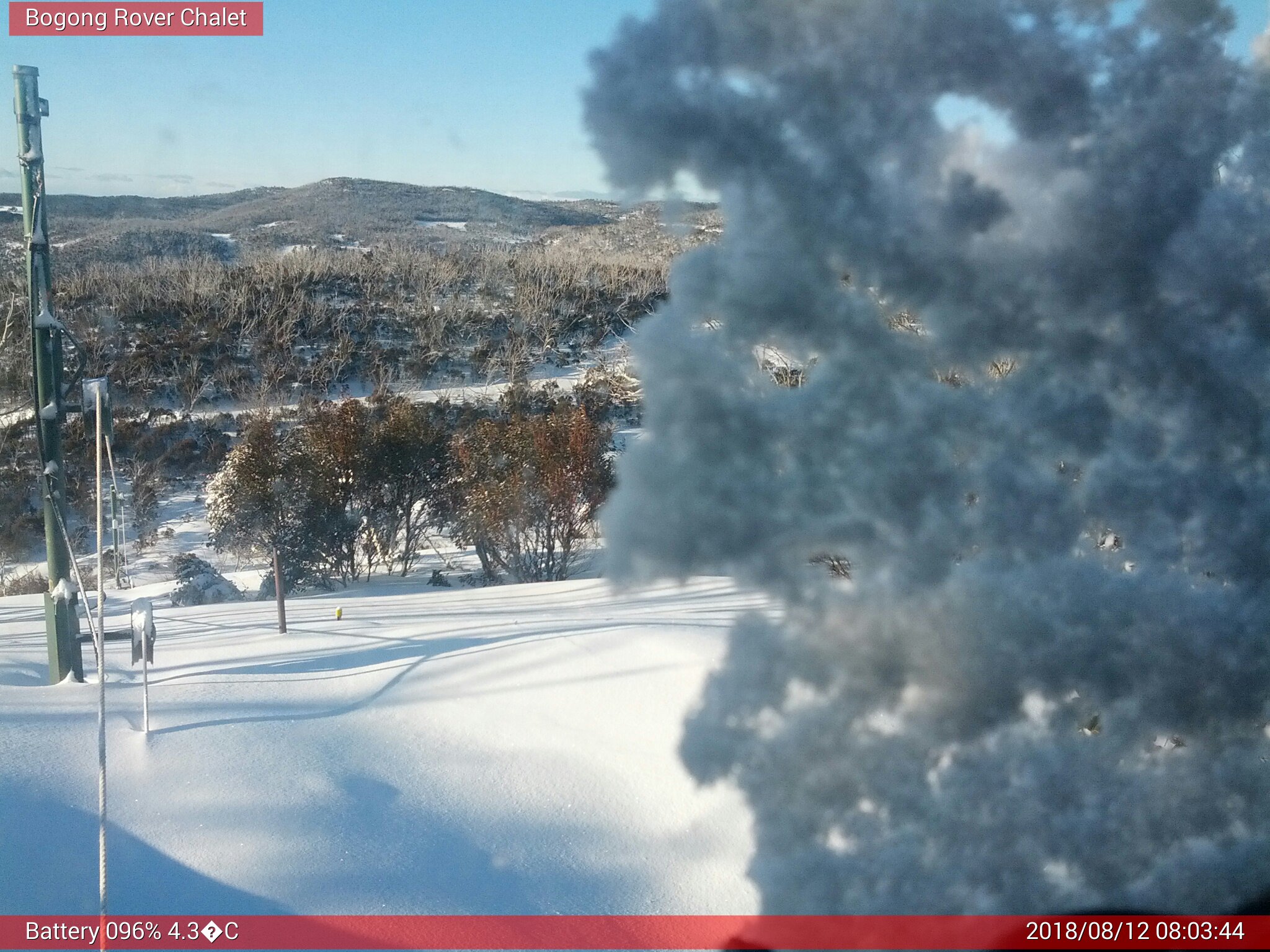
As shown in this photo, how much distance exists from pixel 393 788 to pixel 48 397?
297 cm

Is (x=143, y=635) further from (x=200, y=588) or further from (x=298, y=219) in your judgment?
(x=298, y=219)

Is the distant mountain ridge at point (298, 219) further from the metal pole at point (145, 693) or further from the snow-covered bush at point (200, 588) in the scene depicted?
the metal pole at point (145, 693)

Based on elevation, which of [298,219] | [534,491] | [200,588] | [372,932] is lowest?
[200,588]

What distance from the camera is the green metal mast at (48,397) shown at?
4418 millimetres

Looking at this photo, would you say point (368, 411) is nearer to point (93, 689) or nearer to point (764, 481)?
point (93, 689)

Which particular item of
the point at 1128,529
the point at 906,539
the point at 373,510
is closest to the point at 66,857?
the point at 906,539

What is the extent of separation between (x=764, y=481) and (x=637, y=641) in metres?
2.56

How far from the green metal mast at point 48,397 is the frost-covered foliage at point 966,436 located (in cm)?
403

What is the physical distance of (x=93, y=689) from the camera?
3.96 m

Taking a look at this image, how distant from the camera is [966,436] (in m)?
1.50

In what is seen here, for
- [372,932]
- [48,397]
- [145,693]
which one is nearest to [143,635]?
[145,693]

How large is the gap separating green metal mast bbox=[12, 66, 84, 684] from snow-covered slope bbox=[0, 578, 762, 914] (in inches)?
20.1

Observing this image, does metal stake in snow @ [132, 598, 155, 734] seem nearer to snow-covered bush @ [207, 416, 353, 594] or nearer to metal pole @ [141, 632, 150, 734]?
metal pole @ [141, 632, 150, 734]

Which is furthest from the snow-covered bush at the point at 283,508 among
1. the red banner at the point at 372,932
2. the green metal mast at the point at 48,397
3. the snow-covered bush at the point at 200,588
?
the red banner at the point at 372,932
